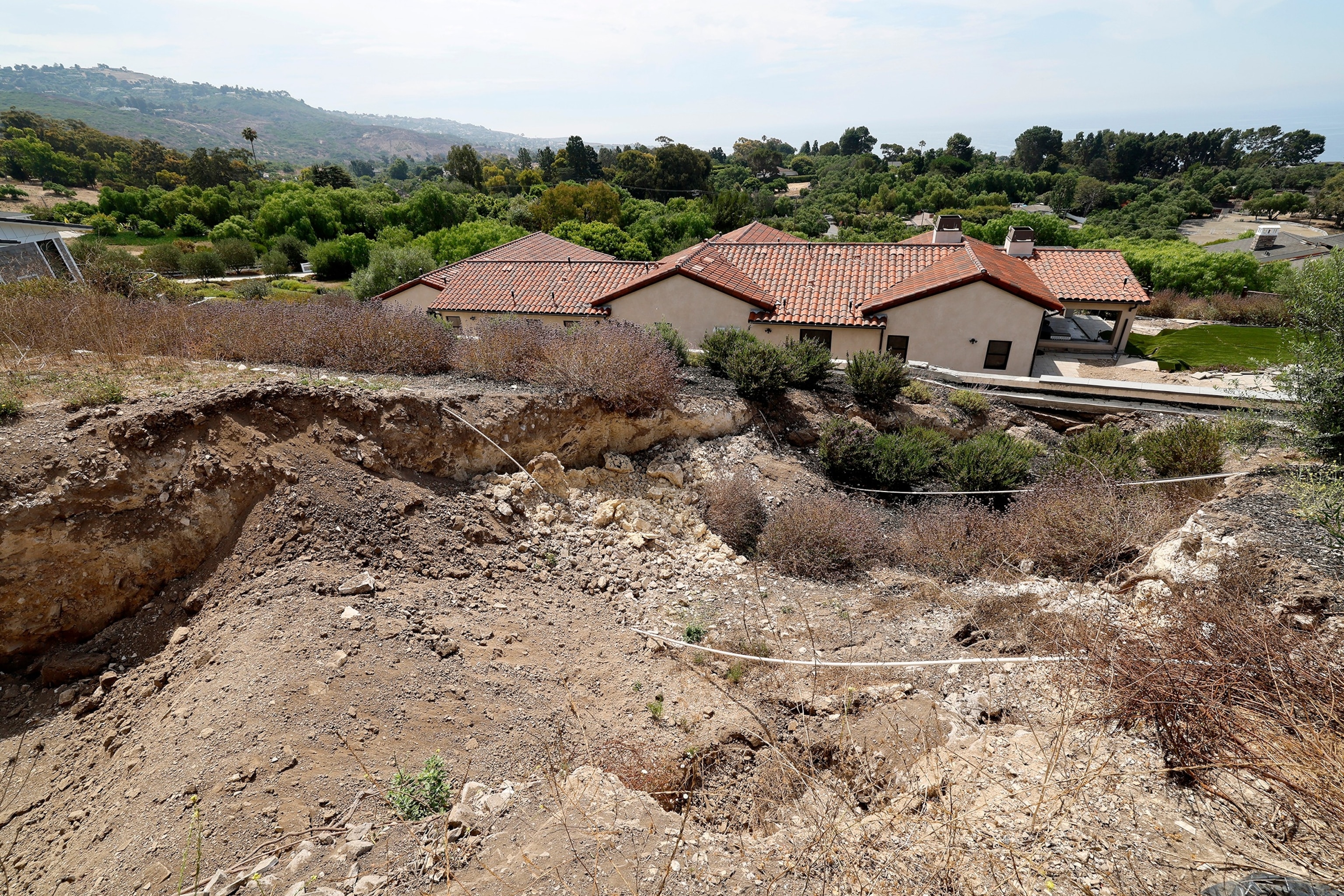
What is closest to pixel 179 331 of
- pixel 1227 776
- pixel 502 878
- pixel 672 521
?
pixel 672 521

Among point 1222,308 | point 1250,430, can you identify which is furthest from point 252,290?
point 1222,308

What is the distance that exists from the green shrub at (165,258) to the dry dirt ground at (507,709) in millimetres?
38411

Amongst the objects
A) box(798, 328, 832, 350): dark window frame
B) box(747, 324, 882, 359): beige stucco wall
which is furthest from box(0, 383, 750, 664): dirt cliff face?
box(798, 328, 832, 350): dark window frame

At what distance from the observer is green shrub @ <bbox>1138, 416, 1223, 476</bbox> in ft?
33.5

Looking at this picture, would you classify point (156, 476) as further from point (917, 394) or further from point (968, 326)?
point (968, 326)

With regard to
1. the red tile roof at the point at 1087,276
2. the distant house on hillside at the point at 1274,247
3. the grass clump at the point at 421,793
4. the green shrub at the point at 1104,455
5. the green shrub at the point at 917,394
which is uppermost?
the distant house on hillside at the point at 1274,247

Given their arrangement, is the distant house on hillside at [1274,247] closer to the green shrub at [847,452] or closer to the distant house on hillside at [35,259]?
the green shrub at [847,452]

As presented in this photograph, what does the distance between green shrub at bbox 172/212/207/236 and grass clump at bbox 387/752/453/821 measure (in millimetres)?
61947

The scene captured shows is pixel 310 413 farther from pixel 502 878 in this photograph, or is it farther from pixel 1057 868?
pixel 1057 868

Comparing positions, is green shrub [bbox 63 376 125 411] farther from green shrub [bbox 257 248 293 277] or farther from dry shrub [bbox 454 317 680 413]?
green shrub [bbox 257 248 293 277]

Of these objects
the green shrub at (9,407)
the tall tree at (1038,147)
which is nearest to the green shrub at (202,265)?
the green shrub at (9,407)

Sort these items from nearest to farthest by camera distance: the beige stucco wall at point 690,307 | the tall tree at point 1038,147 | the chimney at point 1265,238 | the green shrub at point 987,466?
the green shrub at point 987,466 < the beige stucco wall at point 690,307 < the chimney at point 1265,238 < the tall tree at point 1038,147

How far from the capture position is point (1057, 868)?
3.97 meters

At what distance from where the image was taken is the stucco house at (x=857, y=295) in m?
16.5
